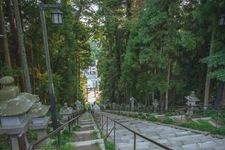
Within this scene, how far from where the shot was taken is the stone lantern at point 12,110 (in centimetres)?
536

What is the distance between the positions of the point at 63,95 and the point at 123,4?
34.0ft

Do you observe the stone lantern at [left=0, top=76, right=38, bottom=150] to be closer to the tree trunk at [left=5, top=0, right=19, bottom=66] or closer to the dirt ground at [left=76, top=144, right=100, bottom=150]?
the dirt ground at [left=76, top=144, right=100, bottom=150]

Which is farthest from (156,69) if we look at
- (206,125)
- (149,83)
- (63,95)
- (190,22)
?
(63,95)

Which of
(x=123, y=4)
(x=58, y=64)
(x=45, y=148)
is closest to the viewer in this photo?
(x=45, y=148)

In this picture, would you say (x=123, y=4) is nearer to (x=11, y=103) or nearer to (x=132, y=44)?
(x=132, y=44)

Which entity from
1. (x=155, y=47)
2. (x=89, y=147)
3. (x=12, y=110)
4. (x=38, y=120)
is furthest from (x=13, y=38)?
(x=12, y=110)

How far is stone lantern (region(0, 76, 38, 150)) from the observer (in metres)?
5.36

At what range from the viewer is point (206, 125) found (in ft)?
37.8

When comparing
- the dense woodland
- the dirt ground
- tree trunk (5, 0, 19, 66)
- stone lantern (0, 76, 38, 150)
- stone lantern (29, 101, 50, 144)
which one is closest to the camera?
stone lantern (0, 76, 38, 150)

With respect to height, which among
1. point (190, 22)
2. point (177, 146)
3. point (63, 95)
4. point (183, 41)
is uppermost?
point (190, 22)

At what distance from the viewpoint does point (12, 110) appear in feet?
Result: 17.8

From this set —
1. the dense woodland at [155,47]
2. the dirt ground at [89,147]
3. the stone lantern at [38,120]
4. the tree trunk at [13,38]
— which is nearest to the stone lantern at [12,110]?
the stone lantern at [38,120]

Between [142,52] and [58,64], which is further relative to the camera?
[58,64]

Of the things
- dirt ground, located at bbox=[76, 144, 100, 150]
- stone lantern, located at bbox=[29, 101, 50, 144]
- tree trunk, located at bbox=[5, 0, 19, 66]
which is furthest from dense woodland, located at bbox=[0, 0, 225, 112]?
dirt ground, located at bbox=[76, 144, 100, 150]
